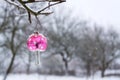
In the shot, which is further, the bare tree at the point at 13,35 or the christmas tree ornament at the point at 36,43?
the bare tree at the point at 13,35

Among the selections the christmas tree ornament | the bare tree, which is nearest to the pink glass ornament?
the christmas tree ornament

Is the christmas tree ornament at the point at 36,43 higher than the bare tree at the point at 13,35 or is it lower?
higher

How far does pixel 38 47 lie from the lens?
4641 mm

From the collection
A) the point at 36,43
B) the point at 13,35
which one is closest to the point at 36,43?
the point at 36,43

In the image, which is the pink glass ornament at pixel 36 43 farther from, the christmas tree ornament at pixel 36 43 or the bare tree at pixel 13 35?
the bare tree at pixel 13 35

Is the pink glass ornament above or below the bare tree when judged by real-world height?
above

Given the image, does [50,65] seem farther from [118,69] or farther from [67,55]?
[118,69]

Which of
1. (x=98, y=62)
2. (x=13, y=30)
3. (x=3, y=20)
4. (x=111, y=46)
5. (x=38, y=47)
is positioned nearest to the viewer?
(x=38, y=47)

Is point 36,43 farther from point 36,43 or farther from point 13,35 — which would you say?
point 13,35

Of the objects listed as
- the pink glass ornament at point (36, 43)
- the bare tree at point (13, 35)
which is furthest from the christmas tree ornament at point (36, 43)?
the bare tree at point (13, 35)

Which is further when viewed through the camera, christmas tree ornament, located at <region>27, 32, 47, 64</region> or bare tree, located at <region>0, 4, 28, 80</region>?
bare tree, located at <region>0, 4, 28, 80</region>

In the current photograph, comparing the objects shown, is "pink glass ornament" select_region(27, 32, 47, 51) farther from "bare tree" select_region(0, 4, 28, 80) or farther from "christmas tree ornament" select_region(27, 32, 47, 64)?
"bare tree" select_region(0, 4, 28, 80)

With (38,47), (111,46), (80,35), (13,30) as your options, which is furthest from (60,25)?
(38,47)

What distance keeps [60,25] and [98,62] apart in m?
9.86
